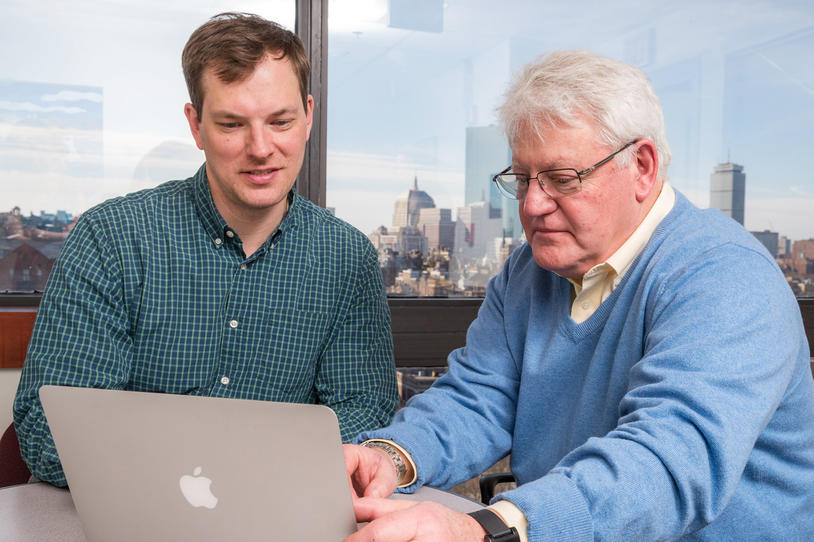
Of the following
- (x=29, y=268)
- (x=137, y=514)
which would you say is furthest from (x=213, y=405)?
(x=29, y=268)

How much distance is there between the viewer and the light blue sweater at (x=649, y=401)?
3.08ft

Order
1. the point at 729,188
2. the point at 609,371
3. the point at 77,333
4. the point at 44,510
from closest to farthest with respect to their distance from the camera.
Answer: the point at 44,510, the point at 609,371, the point at 77,333, the point at 729,188

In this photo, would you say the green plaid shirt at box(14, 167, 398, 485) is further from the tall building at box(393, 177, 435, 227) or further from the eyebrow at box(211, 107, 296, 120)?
the tall building at box(393, 177, 435, 227)

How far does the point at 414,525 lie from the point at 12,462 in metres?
1.14

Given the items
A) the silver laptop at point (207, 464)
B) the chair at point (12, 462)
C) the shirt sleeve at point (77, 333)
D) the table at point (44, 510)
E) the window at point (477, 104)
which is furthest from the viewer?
the window at point (477, 104)

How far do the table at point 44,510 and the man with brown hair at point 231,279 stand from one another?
0.27m

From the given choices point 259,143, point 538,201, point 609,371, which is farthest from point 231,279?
point 609,371

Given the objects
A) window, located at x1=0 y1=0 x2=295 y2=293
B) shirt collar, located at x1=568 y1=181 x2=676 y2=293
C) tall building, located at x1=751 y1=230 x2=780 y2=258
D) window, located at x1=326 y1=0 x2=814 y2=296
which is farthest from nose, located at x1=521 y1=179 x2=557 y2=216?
tall building, located at x1=751 y1=230 x2=780 y2=258

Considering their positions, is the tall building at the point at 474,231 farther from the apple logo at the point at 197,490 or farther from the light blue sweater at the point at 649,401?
the apple logo at the point at 197,490

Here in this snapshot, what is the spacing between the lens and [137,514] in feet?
2.93

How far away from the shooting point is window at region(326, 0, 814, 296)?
2668mm

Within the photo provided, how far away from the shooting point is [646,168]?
1297 mm

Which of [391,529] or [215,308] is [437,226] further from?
[391,529]

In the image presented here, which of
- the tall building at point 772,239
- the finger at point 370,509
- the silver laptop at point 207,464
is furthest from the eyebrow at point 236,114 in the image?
the tall building at point 772,239
